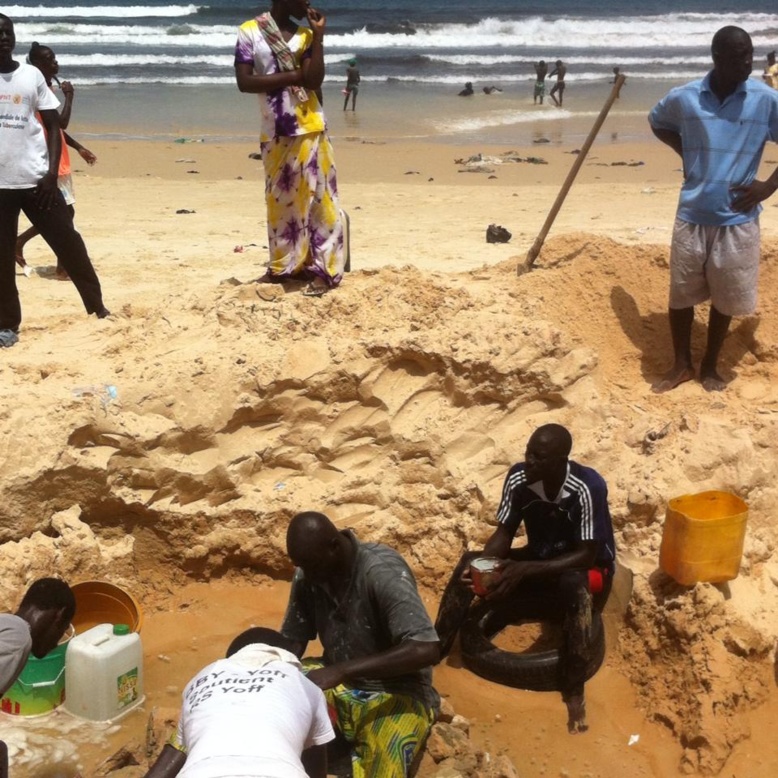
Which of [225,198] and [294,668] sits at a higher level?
[294,668]

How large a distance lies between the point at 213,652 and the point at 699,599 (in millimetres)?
2112

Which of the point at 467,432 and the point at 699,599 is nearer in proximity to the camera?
the point at 699,599

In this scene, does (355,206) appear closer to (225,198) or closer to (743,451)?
(225,198)

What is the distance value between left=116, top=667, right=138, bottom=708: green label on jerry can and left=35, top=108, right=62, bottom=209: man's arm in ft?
8.99

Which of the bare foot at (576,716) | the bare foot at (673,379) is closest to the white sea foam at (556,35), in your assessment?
the bare foot at (673,379)

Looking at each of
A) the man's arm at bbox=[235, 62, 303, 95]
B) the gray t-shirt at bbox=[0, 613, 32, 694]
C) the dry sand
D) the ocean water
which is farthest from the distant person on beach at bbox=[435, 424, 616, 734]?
the ocean water

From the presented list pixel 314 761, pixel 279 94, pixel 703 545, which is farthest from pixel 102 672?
A: pixel 279 94

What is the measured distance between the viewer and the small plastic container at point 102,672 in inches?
155

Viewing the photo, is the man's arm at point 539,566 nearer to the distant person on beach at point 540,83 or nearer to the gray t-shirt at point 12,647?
the gray t-shirt at point 12,647

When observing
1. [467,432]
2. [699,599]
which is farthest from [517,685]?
[467,432]

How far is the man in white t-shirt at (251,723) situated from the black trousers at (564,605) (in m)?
1.32

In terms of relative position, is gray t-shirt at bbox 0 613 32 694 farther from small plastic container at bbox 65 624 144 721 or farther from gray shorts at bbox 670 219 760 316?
gray shorts at bbox 670 219 760 316

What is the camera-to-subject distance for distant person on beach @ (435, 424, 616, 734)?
159 inches

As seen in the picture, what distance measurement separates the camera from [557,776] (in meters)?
3.80
